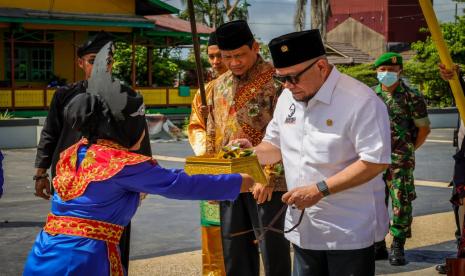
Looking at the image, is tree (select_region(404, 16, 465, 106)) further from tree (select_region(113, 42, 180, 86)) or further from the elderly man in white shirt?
the elderly man in white shirt

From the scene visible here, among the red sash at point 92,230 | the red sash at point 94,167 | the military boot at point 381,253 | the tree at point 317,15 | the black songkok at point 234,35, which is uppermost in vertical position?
the tree at point 317,15

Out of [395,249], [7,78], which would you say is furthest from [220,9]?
[395,249]

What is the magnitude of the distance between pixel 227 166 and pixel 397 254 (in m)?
3.35

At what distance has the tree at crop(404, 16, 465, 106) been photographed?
34062 mm

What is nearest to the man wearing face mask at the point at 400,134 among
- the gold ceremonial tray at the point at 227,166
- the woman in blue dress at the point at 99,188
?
the gold ceremonial tray at the point at 227,166

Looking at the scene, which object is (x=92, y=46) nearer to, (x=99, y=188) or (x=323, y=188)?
(x=99, y=188)

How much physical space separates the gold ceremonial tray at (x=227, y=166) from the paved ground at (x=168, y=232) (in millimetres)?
2376

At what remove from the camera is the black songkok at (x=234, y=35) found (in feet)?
17.5

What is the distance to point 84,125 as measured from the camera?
3688 mm

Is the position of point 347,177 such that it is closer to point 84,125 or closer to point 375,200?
point 375,200

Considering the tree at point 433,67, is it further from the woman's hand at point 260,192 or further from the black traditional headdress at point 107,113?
the black traditional headdress at point 107,113

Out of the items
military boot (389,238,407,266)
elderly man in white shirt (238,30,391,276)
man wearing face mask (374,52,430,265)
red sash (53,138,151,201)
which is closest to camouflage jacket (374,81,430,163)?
man wearing face mask (374,52,430,265)

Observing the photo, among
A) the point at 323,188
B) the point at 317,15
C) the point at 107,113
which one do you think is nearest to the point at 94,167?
the point at 107,113

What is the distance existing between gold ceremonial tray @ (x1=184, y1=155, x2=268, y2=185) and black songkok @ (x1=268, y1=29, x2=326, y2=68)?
2.39 feet
